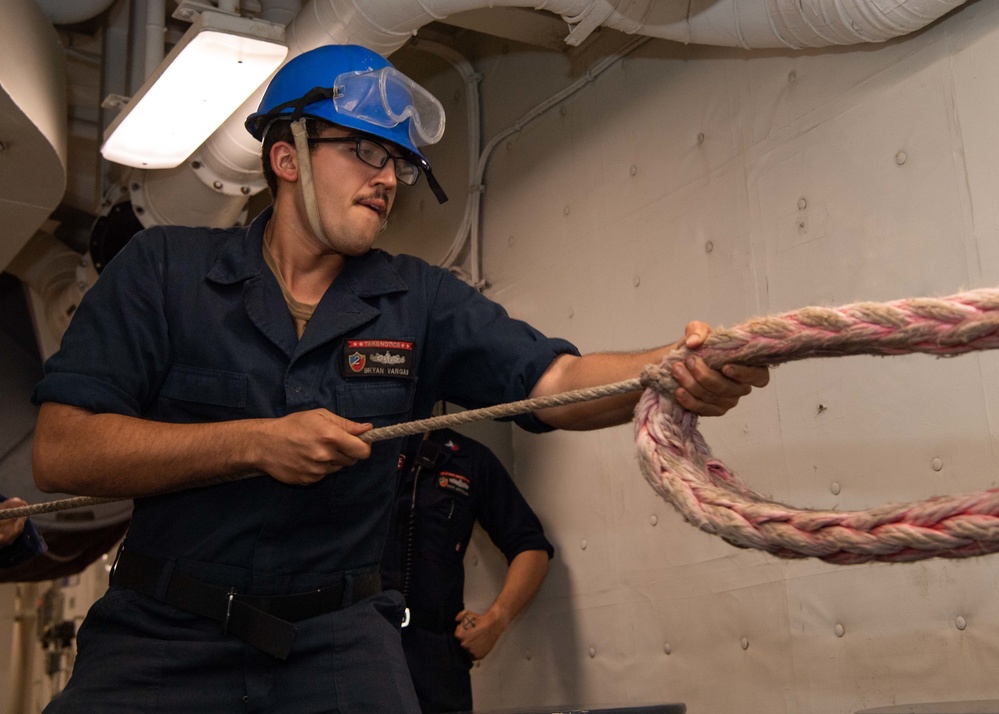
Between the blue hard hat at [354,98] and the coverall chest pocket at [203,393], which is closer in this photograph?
the coverall chest pocket at [203,393]

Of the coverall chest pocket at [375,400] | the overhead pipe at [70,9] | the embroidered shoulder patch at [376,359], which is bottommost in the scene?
the coverall chest pocket at [375,400]

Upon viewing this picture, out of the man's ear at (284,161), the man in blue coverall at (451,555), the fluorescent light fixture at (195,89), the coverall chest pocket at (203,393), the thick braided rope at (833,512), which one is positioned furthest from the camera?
the man in blue coverall at (451,555)

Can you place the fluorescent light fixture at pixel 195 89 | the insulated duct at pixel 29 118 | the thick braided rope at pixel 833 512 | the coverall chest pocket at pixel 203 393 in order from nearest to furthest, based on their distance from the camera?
the thick braided rope at pixel 833 512, the coverall chest pocket at pixel 203 393, the fluorescent light fixture at pixel 195 89, the insulated duct at pixel 29 118

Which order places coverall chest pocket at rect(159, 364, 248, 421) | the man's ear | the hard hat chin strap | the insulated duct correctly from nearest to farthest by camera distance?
coverall chest pocket at rect(159, 364, 248, 421)
the hard hat chin strap
the man's ear
the insulated duct

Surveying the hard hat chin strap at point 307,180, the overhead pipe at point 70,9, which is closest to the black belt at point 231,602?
the hard hat chin strap at point 307,180

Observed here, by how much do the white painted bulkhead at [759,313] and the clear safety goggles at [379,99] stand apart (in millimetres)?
988

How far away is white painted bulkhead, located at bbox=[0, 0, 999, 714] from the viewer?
6.40ft

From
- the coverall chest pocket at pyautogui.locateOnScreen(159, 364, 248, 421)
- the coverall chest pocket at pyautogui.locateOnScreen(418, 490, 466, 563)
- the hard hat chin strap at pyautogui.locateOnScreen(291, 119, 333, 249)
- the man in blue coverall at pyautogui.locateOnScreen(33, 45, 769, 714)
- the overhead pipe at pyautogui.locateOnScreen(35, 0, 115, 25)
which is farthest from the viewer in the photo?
the overhead pipe at pyautogui.locateOnScreen(35, 0, 115, 25)

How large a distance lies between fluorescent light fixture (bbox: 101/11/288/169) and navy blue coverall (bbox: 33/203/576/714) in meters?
0.98

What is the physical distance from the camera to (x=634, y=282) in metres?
2.87

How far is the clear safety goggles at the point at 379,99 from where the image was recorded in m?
1.87

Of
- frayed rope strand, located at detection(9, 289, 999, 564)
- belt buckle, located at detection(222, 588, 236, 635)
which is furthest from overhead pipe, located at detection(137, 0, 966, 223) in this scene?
belt buckle, located at detection(222, 588, 236, 635)

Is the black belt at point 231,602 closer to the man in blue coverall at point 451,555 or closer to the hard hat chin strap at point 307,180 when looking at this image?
the hard hat chin strap at point 307,180

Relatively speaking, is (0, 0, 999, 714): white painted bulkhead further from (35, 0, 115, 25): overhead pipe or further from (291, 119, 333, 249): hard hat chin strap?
(35, 0, 115, 25): overhead pipe
